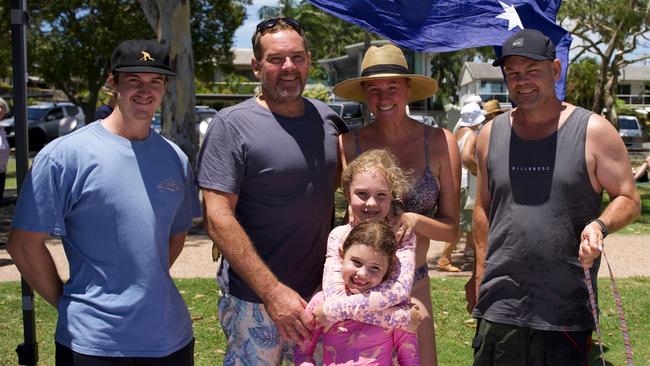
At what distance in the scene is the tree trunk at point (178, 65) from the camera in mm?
14016

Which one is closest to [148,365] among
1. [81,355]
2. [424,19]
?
[81,355]

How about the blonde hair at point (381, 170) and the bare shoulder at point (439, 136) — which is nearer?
the blonde hair at point (381, 170)

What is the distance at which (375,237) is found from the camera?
3.01 m

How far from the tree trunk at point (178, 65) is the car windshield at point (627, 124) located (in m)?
29.1

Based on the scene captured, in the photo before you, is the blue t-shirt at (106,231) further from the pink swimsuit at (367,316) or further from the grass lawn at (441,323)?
the grass lawn at (441,323)

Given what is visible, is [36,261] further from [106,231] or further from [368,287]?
[368,287]

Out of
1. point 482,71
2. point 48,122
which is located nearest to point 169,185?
point 48,122

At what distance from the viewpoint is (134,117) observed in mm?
3105

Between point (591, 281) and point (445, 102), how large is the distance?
5052cm

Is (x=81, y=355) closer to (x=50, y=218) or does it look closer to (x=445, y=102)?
(x=50, y=218)

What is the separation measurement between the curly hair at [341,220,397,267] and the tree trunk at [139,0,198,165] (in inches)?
433

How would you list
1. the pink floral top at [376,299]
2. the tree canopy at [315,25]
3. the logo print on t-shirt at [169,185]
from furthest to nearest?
the tree canopy at [315,25], the logo print on t-shirt at [169,185], the pink floral top at [376,299]

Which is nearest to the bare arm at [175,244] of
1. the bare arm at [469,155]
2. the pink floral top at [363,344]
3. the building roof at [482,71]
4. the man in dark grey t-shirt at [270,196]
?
the man in dark grey t-shirt at [270,196]

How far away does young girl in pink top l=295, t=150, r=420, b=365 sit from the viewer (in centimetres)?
305
